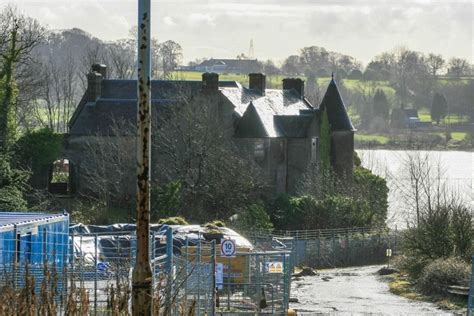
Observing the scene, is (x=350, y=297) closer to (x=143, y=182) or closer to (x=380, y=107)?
(x=143, y=182)

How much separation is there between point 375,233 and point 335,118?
8931 millimetres

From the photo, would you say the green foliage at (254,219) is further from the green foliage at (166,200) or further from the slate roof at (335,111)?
the slate roof at (335,111)

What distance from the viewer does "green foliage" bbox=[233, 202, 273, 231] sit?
5898 centimetres

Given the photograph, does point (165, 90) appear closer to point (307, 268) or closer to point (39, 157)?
point (39, 157)

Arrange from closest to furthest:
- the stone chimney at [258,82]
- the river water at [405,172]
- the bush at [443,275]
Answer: the bush at [443,275]
the stone chimney at [258,82]
the river water at [405,172]

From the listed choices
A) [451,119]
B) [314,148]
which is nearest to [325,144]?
[314,148]

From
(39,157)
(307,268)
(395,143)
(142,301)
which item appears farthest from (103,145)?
(395,143)

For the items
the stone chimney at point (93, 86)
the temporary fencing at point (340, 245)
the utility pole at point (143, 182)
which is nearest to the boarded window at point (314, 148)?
the temporary fencing at point (340, 245)

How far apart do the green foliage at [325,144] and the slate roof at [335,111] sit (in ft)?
3.60

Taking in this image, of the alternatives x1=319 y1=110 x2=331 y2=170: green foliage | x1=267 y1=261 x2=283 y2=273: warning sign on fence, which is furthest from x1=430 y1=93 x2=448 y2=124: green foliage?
x1=267 y1=261 x2=283 y2=273: warning sign on fence

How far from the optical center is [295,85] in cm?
7994

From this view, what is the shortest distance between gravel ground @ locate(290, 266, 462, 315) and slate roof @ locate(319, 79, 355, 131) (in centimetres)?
1468

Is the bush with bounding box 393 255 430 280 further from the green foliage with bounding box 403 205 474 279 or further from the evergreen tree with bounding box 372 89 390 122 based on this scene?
the evergreen tree with bounding box 372 89 390 122

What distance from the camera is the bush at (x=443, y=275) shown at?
47.7 m
